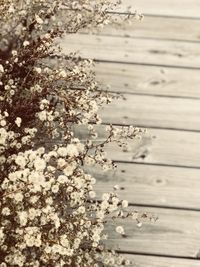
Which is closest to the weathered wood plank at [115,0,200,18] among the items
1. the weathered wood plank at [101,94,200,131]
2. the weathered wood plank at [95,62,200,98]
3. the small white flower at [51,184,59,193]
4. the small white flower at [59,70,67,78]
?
the weathered wood plank at [95,62,200,98]

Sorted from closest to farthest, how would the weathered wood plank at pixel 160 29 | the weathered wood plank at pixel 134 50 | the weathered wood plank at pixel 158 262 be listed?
the weathered wood plank at pixel 158 262
the weathered wood plank at pixel 134 50
the weathered wood plank at pixel 160 29

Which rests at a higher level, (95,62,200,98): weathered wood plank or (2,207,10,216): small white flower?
(95,62,200,98): weathered wood plank

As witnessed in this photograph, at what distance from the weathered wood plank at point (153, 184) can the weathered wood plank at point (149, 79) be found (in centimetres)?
42

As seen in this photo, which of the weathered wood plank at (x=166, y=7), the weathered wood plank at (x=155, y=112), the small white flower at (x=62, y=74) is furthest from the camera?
the weathered wood plank at (x=166, y=7)

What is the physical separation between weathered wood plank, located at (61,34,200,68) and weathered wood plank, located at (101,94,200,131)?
0.80ft

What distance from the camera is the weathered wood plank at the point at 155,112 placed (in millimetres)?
2689

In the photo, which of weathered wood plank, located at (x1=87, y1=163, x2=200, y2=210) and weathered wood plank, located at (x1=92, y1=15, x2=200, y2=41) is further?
weathered wood plank, located at (x1=92, y1=15, x2=200, y2=41)

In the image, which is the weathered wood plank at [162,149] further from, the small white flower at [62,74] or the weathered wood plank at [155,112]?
the small white flower at [62,74]

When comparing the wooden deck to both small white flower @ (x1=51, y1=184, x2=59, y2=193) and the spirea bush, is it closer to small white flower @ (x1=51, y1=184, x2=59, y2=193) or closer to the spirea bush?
the spirea bush

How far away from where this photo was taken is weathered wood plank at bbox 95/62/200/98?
→ 2.82 meters

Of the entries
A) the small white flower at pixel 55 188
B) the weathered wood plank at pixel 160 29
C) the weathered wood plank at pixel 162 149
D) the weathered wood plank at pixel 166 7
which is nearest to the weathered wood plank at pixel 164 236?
the weathered wood plank at pixel 162 149

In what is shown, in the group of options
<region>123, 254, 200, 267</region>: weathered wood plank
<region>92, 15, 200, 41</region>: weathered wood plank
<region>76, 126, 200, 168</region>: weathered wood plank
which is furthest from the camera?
<region>92, 15, 200, 41</region>: weathered wood plank

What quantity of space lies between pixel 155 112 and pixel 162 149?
0.21 m

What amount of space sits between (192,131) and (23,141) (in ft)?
2.92
